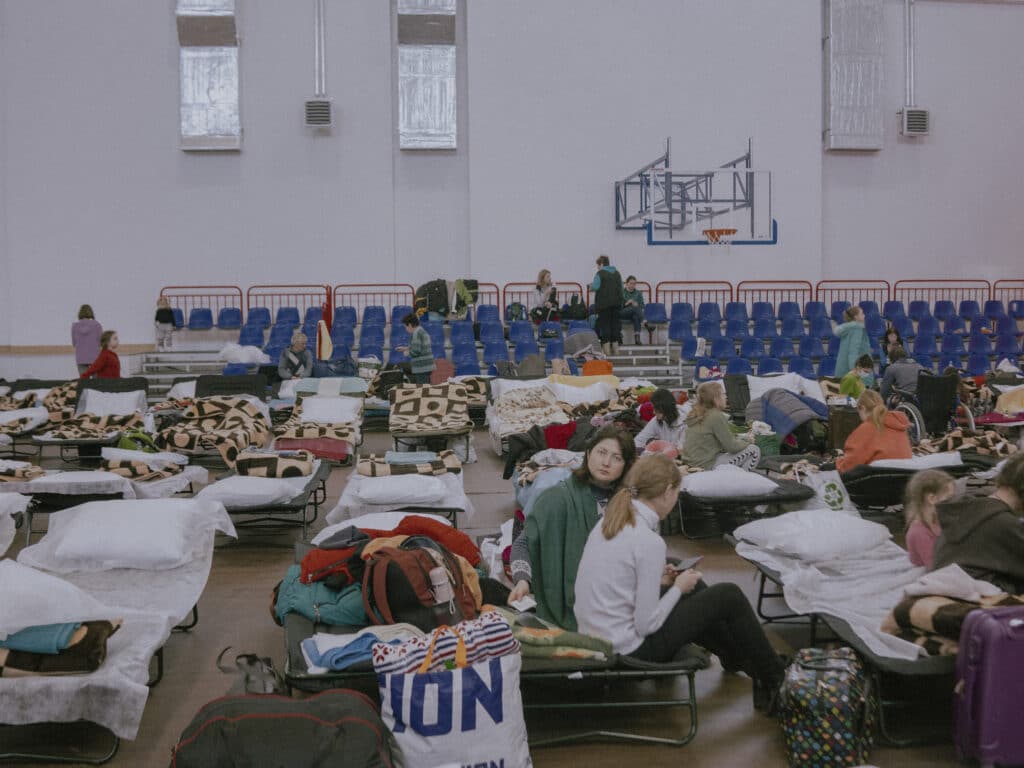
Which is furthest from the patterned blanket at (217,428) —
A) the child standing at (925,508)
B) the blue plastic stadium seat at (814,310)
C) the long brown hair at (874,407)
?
the blue plastic stadium seat at (814,310)

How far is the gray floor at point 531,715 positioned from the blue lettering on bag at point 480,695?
398 millimetres

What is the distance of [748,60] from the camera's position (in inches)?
640

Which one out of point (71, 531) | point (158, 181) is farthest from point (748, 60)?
point (71, 531)

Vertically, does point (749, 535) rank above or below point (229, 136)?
below

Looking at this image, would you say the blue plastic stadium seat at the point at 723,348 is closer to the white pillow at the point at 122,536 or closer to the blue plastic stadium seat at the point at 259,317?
the blue plastic stadium seat at the point at 259,317

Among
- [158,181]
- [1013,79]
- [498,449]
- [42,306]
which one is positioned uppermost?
[1013,79]

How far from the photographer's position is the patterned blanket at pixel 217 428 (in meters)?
8.64

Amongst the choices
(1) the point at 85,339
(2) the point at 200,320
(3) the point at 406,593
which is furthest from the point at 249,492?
(2) the point at 200,320

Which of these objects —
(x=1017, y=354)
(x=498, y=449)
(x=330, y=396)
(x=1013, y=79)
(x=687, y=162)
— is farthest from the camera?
(x=1013, y=79)

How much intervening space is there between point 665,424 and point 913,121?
11.9 metres

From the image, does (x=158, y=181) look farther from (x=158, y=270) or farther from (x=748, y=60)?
(x=748, y=60)

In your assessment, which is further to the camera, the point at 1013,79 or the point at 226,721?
the point at 1013,79

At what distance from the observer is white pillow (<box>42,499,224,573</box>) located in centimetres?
468

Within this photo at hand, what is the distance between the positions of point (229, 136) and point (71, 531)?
39.4 feet
